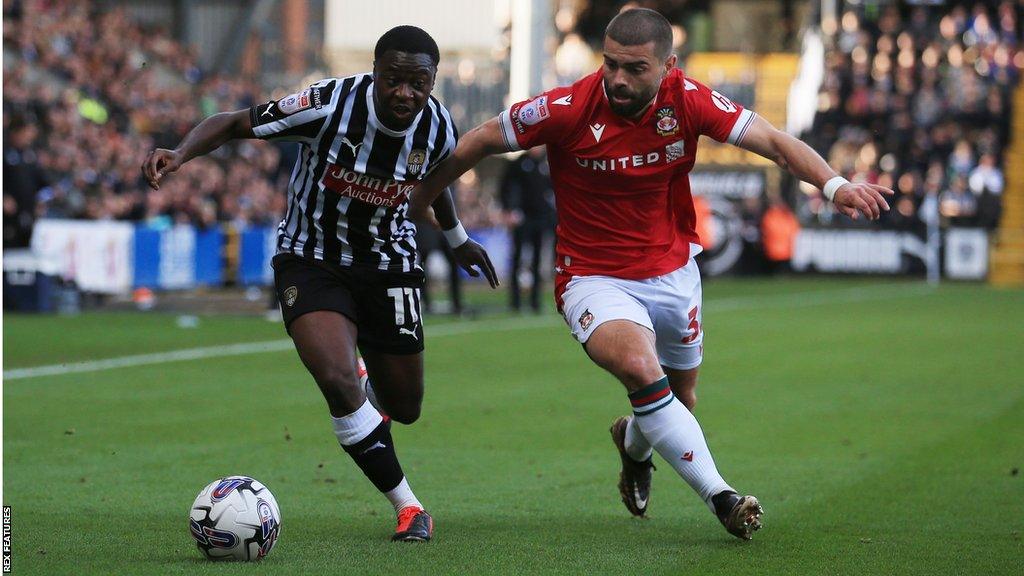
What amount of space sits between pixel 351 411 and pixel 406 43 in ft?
4.54

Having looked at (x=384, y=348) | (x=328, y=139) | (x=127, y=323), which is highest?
(x=328, y=139)

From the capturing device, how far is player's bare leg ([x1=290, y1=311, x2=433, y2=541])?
5.97 m

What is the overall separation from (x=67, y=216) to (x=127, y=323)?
4113 millimetres

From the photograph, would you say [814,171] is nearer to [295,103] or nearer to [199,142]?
[295,103]

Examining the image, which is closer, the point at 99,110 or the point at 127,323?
the point at 127,323

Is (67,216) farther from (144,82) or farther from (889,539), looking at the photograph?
(889,539)

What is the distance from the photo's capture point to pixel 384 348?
6469 millimetres

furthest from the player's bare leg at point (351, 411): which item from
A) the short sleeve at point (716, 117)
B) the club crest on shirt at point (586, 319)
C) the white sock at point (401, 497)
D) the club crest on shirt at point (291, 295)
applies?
the short sleeve at point (716, 117)

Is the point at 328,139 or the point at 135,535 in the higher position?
the point at 328,139

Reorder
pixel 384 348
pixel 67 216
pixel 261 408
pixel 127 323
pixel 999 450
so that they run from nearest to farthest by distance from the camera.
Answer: pixel 384 348 → pixel 999 450 → pixel 261 408 → pixel 127 323 → pixel 67 216

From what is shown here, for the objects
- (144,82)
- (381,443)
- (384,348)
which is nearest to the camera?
(381,443)

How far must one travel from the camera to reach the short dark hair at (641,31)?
5938 mm

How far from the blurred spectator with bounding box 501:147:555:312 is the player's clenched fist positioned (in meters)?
13.8

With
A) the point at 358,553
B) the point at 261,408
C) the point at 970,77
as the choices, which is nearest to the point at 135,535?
the point at 358,553
